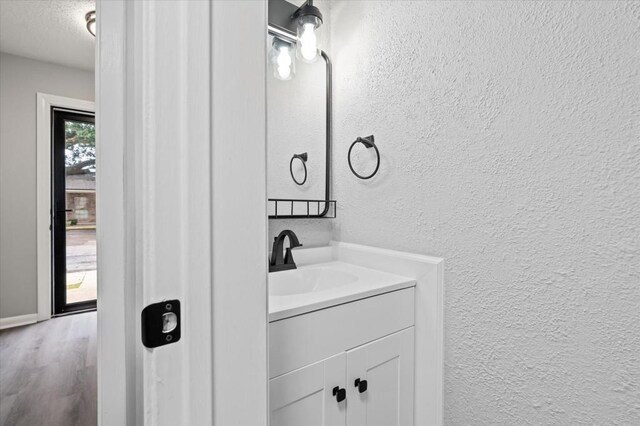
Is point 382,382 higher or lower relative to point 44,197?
lower

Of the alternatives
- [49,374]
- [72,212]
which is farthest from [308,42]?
[72,212]

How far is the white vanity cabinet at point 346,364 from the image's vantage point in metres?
0.75

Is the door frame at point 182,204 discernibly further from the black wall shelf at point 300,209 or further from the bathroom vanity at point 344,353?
the black wall shelf at point 300,209

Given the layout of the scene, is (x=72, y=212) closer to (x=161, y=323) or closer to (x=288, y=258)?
(x=288, y=258)

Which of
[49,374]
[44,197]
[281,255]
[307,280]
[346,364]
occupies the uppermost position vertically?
[44,197]

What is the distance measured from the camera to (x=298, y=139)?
1368mm

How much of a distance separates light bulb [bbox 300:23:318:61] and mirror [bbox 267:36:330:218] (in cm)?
7

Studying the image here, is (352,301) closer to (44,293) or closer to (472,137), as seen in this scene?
(472,137)

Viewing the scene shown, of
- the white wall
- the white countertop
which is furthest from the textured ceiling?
the white countertop

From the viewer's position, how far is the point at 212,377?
417mm

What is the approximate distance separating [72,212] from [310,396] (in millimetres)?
3246

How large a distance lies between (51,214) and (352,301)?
318cm

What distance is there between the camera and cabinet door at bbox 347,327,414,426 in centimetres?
88

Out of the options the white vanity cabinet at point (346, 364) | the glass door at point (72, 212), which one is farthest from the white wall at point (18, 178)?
the white vanity cabinet at point (346, 364)
